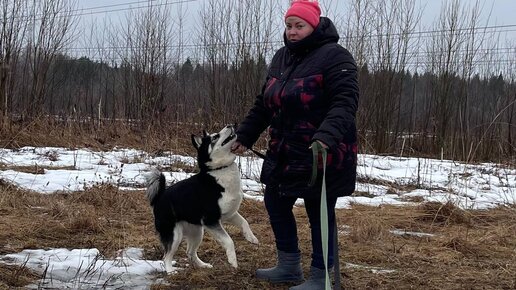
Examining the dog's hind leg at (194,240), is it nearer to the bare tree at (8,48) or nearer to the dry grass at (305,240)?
the dry grass at (305,240)

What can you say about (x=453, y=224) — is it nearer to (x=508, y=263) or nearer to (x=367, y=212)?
(x=367, y=212)

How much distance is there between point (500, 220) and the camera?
570 centimetres

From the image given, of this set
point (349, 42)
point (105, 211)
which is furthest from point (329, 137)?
point (349, 42)

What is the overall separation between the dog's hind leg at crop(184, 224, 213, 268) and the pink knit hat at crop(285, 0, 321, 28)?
168 centimetres

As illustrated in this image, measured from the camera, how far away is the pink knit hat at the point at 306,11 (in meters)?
3.00

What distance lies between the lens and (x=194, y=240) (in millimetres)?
3895

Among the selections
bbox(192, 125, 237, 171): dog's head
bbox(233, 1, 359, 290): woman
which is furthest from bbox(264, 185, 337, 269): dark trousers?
bbox(192, 125, 237, 171): dog's head

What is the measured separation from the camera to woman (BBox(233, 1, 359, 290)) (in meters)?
2.87

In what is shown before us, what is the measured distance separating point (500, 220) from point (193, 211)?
365 cm

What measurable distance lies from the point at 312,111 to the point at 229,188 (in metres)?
1.04

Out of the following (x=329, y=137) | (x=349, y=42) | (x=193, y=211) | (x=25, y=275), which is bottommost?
(x=25, y=275)

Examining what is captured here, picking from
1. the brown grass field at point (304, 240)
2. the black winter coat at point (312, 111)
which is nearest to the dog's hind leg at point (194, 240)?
the brown grass field at point (304, 240)

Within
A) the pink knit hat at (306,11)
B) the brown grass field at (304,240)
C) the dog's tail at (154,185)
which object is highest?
the pink knit hat at (306,11)

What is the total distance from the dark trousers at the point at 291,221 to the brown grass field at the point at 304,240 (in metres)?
0.31
